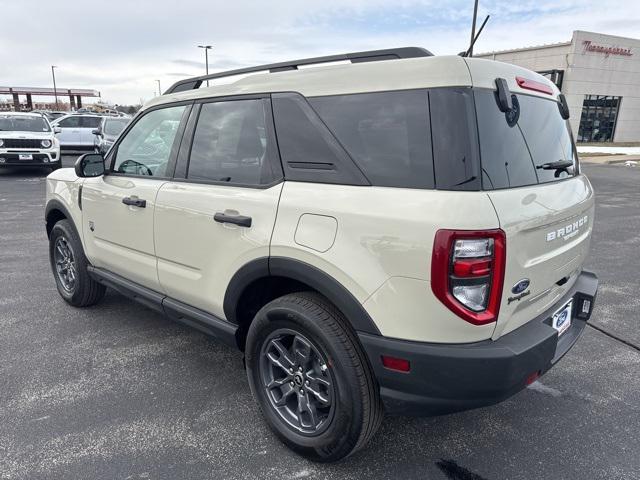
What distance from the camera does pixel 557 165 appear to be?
242cm

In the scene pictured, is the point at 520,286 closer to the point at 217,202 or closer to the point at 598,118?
the point at 217,202

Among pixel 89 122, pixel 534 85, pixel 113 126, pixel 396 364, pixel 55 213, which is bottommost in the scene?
pixel 396 364

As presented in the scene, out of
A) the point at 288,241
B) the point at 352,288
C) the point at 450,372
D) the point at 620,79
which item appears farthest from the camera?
the point at 620,79

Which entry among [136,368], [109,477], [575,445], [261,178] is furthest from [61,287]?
[575,445]

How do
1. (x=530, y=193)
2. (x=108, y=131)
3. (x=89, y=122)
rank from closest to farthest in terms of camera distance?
1. (x=530, y=193)
2. (x=108, y=131)
3. (x=89, y=122)

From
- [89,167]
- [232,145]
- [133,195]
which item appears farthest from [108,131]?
[232,145]

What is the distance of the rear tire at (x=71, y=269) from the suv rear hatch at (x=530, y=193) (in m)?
3.45

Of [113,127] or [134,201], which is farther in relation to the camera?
[113,127]

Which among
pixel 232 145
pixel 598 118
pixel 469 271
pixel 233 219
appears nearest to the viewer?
pixel 469 271

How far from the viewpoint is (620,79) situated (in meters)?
34.6

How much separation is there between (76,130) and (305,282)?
62.3 feet

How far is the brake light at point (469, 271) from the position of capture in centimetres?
181

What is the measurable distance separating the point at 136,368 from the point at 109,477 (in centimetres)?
109

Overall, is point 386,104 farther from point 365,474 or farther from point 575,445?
point 575,445
